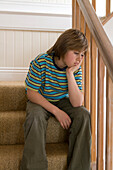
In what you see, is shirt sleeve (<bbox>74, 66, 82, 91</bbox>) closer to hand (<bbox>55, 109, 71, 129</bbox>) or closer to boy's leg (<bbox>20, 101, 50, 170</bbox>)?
hand (<bbox>55, 109, 71, 129</bbox>)

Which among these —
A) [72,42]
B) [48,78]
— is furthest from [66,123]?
[72,42]

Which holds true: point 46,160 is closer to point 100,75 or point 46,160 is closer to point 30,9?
point 100,75

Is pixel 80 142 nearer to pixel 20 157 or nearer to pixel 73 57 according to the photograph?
pixel 20 157

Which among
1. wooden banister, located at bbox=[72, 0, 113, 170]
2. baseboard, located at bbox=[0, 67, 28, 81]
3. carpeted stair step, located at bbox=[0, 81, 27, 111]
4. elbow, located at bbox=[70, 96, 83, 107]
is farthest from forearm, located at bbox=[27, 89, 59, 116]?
baseboard, located at bbox=[0, 67, 28, 81]

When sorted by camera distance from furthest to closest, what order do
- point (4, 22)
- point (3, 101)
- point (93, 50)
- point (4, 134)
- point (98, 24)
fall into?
point (4, 22) → point (3, 101) → point (4, 134) → point (93, 50) → point (98, 24)

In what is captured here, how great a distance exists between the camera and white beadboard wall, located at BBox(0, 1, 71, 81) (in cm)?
226

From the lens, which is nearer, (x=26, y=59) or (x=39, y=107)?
(x=39, y=107)

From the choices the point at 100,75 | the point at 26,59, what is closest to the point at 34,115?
the point at 100,75

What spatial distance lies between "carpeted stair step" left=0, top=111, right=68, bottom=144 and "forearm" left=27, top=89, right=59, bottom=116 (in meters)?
0.08

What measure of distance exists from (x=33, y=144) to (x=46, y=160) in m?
0.11

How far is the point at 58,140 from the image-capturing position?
4.42 ft

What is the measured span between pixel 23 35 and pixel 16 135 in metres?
1.27

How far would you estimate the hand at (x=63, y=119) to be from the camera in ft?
4.07

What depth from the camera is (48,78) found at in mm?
1308
